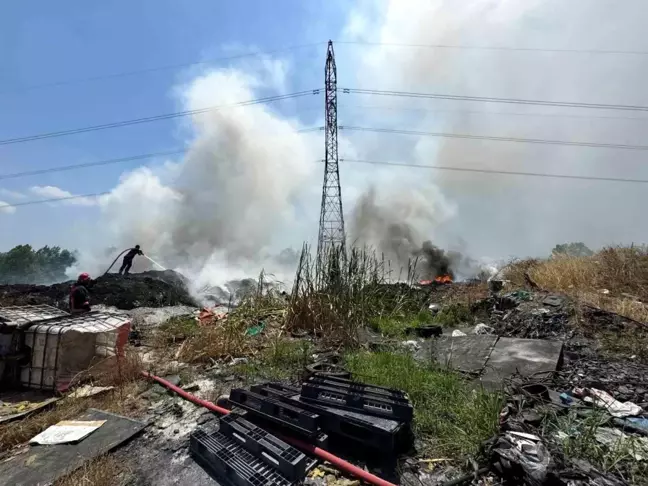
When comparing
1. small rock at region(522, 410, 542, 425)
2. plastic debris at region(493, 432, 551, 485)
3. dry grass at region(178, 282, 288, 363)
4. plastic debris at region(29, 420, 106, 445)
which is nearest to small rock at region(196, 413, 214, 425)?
plastic debris at region(29, 420, 106, 445)

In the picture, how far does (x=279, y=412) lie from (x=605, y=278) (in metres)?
8.99

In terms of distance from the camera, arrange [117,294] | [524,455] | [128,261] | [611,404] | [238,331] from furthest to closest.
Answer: [128,261] < [117,294] < [238,331] < [611,404] < [524,455]

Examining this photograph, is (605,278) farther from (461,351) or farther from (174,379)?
(174,379)

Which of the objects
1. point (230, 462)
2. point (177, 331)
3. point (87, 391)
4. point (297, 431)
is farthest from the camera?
point (177, 331)

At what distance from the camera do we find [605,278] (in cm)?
834

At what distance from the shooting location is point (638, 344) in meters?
4.91

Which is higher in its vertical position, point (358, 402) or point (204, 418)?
point (358, 402)

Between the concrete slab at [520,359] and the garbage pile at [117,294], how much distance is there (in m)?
11.9

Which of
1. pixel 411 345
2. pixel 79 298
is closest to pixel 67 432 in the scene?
pixel 79 298

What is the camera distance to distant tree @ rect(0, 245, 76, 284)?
146ft

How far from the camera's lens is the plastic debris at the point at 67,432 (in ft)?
10.0

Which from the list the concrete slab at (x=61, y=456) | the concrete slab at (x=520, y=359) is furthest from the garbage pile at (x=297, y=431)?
the concrete slab at (x=520, y=359)

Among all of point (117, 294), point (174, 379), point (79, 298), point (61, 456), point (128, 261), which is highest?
point (128, 261)

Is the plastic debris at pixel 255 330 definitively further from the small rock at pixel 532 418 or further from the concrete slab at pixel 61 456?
the small rock at pixel 532 418
